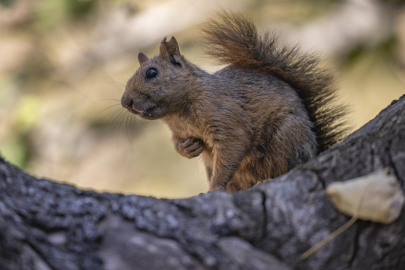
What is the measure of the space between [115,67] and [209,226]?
420cm

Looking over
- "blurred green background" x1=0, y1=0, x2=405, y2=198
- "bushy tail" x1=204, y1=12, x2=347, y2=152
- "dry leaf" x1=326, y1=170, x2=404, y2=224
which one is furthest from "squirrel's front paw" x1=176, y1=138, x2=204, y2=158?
"blurred green background" x1=0, y1=0, x2=405, y2=198

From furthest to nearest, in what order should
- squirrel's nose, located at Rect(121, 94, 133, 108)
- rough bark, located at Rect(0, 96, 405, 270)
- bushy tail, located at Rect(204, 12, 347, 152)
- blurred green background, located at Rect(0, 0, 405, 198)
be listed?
blurred green background, located at Rect(0, 0, 405, 198) < bushy tail, located at Rect(204, 12, 347, 152) < squirrel's nose, located at Rect(121, 94, 133, 108) < rough bark, located at Rect(0, 96, 405, 270)

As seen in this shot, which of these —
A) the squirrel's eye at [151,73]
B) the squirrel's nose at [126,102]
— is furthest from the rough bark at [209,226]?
the squirrel's eye at [151,73]

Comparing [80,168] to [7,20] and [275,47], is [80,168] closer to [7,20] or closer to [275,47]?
[7,20]

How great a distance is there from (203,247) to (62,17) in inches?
175

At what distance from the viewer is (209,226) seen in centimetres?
112

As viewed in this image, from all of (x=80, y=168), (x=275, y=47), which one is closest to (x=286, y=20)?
(x=80, y=168)

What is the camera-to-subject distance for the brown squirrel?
1968mm

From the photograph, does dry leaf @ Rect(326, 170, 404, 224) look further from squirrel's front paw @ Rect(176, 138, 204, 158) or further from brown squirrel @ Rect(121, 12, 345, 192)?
squirrel's front paw @ Rect(176, 138, 204, 158)

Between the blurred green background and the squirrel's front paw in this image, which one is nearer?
the squirrel's front paw

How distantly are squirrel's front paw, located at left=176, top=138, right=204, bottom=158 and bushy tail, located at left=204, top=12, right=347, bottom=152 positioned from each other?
1.25 ft

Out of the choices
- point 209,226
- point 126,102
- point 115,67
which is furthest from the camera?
point 115,67

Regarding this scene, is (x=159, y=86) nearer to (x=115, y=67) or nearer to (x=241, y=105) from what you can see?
(x=241, y=105)

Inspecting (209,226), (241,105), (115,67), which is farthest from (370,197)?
(115,67)
